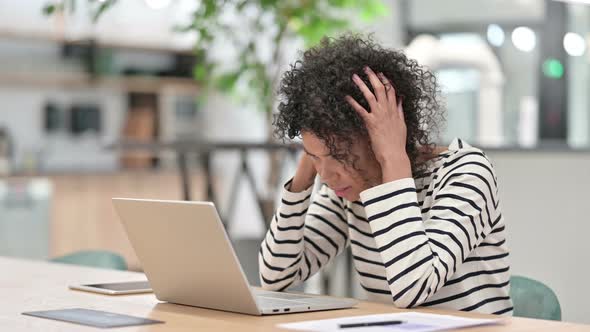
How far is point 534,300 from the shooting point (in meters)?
2.03

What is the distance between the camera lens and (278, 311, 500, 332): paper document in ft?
4.88

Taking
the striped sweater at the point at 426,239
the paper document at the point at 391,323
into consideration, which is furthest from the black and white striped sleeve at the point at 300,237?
the paper document at the point at 391,323

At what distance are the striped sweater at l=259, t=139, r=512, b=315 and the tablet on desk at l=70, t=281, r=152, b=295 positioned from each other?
269mm

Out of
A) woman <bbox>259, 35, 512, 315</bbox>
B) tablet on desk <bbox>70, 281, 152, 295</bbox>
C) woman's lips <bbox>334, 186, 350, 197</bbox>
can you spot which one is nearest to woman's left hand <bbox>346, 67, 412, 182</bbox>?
woman <bbox>259, 35, 512, 315</bbox>

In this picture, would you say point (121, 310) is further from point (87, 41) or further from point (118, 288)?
point (87, 41)

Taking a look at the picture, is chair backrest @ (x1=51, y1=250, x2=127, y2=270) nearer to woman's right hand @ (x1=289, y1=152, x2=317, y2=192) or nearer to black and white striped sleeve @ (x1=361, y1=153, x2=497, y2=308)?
woman's right hand @ (x1=289, y1=152, x2=317, y2=192)

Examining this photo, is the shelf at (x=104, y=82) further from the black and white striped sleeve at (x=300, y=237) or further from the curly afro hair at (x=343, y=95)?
the curly afro hair at (x=343, y=95)

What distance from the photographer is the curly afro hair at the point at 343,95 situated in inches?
73.9

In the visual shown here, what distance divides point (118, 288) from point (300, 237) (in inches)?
16.0

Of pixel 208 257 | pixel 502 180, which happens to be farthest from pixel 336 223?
pixel 502 180

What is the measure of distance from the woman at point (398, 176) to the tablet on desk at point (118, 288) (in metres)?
0.46

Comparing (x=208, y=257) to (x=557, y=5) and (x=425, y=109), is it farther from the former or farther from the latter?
(x=557, y=5)

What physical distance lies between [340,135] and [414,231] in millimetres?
235

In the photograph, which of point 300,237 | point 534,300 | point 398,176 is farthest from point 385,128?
point 534,300
